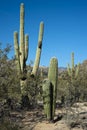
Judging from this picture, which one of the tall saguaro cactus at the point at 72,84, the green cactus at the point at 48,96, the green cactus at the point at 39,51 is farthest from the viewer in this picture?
the tall saguaro cactus at the point at 72,84

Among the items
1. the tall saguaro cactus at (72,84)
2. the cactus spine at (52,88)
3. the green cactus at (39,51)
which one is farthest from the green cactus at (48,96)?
the tall saguaro cactus at (72,84)

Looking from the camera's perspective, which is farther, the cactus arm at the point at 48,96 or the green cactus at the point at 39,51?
the green cactus at the point at 39,51

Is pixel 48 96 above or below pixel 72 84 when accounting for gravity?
below

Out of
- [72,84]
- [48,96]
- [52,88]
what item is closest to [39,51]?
[52,88]

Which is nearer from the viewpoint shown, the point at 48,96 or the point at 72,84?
the point at 48,96

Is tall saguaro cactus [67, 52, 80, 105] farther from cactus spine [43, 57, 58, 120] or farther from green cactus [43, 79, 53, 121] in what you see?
green cactus [43, 79, 53, 121]

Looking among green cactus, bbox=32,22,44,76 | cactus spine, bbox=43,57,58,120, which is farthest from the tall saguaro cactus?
cactus spine, bbox=43,57,58,120

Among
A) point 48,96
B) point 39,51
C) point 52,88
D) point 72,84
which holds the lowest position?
point 48,96

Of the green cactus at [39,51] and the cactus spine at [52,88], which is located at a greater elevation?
the green cactus at [39,51]

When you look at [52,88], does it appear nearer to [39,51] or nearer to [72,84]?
[39,51]

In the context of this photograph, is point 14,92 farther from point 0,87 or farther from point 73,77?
point 73,77

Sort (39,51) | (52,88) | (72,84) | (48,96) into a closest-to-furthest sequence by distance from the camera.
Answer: (48,96), (52,88), (39,51), (72,84)

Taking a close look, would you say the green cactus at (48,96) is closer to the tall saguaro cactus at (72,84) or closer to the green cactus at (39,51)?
the green cactus at (39,51)

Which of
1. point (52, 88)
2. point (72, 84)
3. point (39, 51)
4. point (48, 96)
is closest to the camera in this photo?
point (48, 96)
